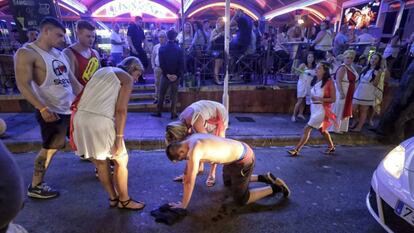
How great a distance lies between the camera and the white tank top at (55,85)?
277cm

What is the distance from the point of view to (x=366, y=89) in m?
5.44

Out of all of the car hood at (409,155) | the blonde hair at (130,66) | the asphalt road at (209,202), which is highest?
the blonde hair at (130,66)

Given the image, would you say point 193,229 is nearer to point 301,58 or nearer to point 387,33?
point 301,58

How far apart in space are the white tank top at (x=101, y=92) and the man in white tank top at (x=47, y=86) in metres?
0.66

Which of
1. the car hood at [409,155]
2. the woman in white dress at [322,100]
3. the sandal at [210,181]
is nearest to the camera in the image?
the car hood at [409,155]

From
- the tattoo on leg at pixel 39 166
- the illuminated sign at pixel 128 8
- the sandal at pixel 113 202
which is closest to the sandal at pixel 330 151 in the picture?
the sandal at pixel 113 202

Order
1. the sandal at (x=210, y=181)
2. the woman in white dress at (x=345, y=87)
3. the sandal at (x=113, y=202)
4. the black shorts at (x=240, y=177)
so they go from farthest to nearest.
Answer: the woman in white dress at (x=345, y=87)
the sandal at (x=210, y=181)
the sandal at (x=113, y=202)
the black shorts at (x=240, y=177)

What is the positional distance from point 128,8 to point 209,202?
1717 cm

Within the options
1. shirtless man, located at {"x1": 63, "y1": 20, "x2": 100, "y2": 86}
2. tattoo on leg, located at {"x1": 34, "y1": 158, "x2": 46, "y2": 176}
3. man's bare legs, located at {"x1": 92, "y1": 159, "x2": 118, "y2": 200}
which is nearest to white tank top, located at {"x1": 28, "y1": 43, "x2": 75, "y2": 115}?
shirtless man, located at {"x1": 63, "y1": 20, "x2": 100, "y2": 86}

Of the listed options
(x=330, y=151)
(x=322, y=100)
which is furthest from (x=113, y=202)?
(x=330, y=151)

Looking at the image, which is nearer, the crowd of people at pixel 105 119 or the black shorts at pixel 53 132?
the crowd of people at pixel 105 119

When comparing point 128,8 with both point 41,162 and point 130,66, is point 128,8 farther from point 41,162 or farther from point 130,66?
point 130,66

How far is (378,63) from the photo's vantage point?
5.25 meters

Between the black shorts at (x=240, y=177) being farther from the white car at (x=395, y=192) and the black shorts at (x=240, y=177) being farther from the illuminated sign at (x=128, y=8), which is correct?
the illuminated sign at (x=128, y=8)
